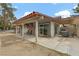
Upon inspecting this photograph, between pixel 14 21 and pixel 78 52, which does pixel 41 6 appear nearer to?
pixel 14 21

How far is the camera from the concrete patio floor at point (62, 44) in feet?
19.6

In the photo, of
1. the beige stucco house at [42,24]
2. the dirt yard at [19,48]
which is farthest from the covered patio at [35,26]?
the dirt yard at [19,48]

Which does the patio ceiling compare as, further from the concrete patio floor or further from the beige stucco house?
the concrete patio floor

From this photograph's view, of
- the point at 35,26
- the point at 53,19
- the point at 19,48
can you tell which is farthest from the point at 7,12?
the point at 53,19

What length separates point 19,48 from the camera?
605 cm

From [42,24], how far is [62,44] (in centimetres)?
46

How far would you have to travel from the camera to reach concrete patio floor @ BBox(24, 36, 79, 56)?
5.99 metres

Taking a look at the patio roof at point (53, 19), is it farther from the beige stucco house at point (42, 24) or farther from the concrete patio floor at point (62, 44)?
the concrete patio floor at point (62, 44)

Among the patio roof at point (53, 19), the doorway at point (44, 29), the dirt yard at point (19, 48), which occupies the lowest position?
the dirt yard at point (19, 48)

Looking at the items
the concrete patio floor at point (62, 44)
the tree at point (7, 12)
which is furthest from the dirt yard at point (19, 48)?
the tree at point (7, 12)

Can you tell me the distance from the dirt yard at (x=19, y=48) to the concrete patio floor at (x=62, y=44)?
0.07 meters

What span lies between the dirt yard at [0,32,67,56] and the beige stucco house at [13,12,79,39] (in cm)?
15

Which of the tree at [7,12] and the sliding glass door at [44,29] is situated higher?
the tree at [7,12]

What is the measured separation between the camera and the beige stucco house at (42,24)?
6012mm
